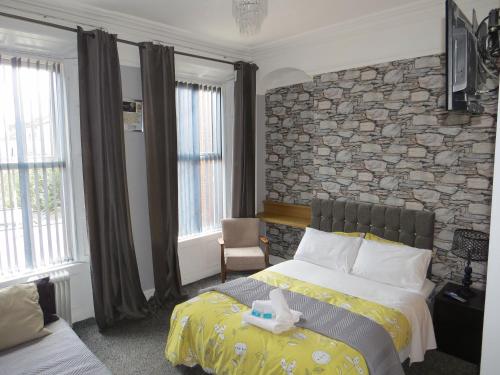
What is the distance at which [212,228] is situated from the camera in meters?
4.95

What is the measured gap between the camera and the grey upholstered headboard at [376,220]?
3.43 metres

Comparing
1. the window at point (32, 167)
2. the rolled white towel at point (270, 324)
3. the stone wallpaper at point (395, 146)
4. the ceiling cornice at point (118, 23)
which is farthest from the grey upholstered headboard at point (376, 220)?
the window at point (32, 167)

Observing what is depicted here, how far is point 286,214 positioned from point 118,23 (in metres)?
3.14

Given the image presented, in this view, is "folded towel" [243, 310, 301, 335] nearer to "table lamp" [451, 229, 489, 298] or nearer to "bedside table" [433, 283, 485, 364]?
"bedside table" [433, 283, 485, 364]

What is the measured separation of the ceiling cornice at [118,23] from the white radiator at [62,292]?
2278 mm

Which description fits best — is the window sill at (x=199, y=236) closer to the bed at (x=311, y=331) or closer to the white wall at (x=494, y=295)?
the bed at (x=311, y=331)

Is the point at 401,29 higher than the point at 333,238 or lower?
higher

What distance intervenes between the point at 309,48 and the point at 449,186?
2302 mm

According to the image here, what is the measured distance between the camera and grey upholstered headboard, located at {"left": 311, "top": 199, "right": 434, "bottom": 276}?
343 centimetres

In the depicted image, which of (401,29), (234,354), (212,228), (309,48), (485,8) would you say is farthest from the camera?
(212,228)

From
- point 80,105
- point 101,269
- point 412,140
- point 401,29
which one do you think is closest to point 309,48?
point 401,29

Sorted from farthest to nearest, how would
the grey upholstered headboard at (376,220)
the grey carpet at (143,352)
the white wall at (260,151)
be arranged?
the white wall at (260,151)
the grey upholstered headboard at (376,220)
the grey carpet at (143,352)

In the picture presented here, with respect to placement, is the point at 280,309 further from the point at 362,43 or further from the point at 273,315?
the point at 362,43

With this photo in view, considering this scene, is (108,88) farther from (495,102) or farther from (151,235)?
(495,102)
